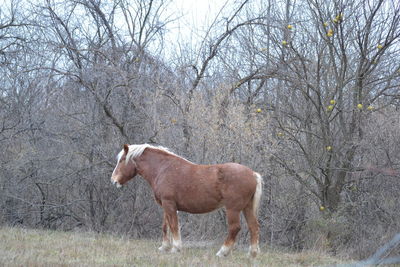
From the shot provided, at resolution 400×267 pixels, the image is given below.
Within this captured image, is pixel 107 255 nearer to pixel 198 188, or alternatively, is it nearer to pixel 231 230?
pixel 198 188

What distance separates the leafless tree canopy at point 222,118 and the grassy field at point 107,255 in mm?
1977

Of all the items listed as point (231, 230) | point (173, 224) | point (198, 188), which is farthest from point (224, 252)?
point (198, 188)

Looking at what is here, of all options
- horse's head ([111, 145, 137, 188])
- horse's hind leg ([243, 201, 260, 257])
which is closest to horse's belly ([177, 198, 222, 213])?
horse's hind leg ([243, 201, 260, 257])

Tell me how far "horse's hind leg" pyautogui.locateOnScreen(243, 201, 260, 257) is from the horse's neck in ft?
5.29

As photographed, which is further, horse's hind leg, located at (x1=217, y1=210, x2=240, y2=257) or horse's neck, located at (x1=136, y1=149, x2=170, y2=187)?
horse's neck, located at (x1=136, y1=149, x2=170, y2=187)

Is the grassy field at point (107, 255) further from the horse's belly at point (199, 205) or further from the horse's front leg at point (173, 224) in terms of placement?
the horse's belly at point (199, 205)

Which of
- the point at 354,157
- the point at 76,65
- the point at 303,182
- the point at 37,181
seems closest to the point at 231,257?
the point at 303,182

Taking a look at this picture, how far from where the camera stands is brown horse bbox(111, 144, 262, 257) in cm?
796

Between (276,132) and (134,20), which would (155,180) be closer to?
(276,132)

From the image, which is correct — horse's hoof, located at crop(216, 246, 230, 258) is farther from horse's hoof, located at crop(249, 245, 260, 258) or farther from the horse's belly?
the horse's belly

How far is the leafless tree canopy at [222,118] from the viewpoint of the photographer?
1063 cm

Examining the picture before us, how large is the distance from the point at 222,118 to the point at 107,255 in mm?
4361

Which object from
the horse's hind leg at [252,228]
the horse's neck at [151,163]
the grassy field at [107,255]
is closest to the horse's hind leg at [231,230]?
the grassy field at [107,255]

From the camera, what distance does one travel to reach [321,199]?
36.7ft
